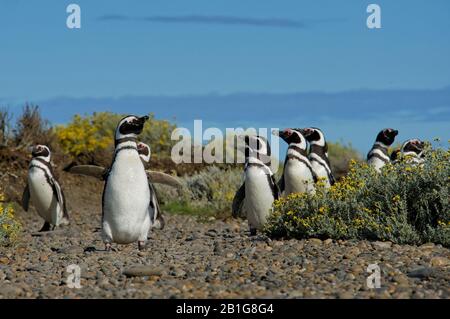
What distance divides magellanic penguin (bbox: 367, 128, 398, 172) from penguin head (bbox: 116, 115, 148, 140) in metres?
6.63

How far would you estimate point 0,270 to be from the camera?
28.9 ft

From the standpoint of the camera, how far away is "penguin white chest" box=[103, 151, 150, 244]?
978 cm

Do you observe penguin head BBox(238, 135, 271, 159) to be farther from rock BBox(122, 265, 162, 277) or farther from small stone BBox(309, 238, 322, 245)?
rock BBox(122, 265, 162, 277)

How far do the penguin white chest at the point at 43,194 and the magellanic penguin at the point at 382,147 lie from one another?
18.2 feet

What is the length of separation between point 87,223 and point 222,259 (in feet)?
23.0

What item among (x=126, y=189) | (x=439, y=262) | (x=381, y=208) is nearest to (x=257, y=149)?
(x=381, y=208)

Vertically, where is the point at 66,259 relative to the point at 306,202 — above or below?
below

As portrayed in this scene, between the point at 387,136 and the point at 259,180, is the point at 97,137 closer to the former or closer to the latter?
the point at 387,136

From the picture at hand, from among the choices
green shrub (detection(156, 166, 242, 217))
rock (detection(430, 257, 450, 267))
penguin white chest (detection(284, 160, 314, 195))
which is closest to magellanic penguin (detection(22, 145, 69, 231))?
green shrub (detection(156, 166, 242, 217))

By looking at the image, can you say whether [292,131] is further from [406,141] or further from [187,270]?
[187,270]

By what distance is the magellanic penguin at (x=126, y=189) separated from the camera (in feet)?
32.1
